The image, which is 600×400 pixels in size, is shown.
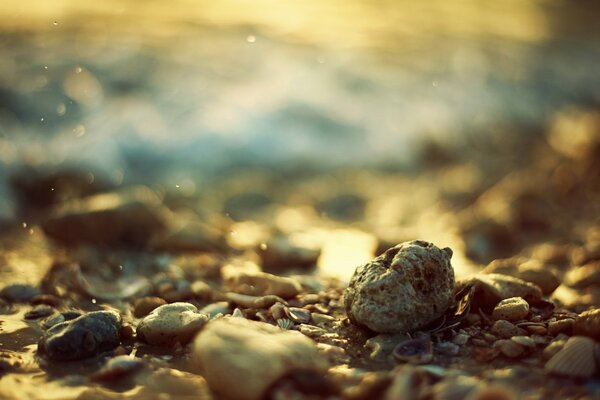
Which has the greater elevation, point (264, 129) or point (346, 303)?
point (264, 129)

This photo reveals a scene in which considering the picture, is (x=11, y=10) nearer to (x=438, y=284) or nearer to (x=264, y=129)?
(x=264, y=129)

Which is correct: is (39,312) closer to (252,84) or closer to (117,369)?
(117,369)

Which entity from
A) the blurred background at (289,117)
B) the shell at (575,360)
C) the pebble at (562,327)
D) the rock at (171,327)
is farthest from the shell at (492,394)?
the blurred background at (289,117)

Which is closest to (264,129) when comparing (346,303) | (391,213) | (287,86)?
(287,86)

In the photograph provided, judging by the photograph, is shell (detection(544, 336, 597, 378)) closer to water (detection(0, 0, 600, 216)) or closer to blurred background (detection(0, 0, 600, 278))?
blurred background (detection(0, 0, 600, 278))

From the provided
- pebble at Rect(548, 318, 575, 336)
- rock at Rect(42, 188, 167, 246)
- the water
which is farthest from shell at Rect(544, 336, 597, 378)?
the water
